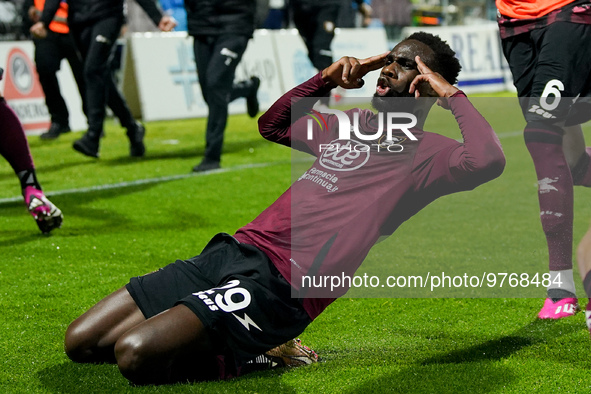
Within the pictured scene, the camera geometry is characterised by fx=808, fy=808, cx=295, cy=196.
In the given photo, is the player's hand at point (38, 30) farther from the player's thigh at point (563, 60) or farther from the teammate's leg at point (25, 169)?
the player's thigh at point (563, 60)

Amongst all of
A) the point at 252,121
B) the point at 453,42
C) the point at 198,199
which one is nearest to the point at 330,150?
the point at 198,199

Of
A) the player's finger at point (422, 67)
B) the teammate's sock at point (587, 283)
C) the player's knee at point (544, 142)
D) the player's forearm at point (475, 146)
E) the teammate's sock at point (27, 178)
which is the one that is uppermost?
the player's finger at point (422, 67)

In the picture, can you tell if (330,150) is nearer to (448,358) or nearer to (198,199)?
(448,358)

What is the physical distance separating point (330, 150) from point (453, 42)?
12315 mm

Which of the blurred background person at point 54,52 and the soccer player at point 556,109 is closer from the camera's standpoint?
the soccer player at point 556,109

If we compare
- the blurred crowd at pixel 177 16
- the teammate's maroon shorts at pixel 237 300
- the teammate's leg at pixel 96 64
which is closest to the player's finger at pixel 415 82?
the teammate's maroon shorts at pixel 237 300

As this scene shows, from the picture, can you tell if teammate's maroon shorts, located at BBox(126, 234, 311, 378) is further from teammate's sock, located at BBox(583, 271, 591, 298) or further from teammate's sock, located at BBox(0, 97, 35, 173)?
teammate's sock, located at BBox(0, 97, 35, 173)

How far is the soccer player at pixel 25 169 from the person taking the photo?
16.0 ft

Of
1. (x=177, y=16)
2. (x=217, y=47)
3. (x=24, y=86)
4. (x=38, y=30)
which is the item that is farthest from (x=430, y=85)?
(x=177, y=16)

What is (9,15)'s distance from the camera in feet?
40.8

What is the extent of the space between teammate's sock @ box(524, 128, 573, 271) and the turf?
10.5 inches

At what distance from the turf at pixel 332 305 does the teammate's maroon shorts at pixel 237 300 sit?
0.17m

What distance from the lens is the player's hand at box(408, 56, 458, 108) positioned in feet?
9.09

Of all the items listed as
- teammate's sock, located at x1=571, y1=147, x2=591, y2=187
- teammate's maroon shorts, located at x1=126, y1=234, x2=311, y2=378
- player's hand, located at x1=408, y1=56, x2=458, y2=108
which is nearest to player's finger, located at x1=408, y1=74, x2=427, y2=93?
player's hand, located at x1=408, y1=56, x2=458, y2=108
